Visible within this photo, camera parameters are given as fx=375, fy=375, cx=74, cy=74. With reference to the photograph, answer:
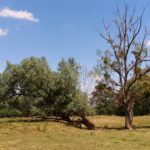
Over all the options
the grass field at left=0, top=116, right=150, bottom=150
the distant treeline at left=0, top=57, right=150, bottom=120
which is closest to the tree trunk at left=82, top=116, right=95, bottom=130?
the distant treeline at left=0, top=57, right=150, bottom=120

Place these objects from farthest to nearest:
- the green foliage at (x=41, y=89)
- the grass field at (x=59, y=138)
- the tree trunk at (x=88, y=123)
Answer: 1. the tree trunk at (x=88, y=123)
2. the green foliage at (x=41, y=89)
3. the grass field at (x=59, y=138)

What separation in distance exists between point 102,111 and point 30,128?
44.5 meters

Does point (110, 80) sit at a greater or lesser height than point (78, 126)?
greater

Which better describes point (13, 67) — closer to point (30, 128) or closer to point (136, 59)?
point (30, 128)

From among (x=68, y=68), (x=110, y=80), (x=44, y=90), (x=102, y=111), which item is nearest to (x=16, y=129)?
(x=44, y=90)

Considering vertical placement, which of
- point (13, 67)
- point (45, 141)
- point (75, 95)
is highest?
point (13, 67)

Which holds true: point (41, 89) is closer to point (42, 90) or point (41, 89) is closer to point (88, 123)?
point (42, 90)

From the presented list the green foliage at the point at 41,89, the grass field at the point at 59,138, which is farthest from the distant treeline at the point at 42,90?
the grass field at the point at 59,138

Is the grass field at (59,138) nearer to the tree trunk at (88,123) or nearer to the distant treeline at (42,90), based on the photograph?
the distant treeline at (42,90)

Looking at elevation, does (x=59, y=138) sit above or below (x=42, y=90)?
below

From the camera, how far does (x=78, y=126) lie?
27859 millimetres

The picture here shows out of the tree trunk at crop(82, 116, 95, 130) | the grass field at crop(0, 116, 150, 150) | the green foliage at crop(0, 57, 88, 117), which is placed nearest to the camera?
the grass field at crop(0, 116, 150, 150)

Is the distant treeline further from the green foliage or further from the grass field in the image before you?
the grass field

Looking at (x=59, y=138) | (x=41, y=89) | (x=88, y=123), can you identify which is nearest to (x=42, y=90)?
(x=41, y=89)
